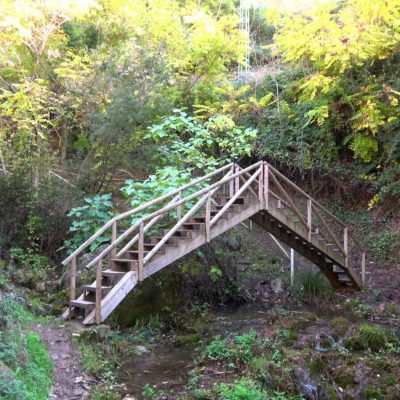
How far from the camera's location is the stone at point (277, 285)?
13.1 meters

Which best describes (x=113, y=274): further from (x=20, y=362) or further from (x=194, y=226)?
(x=20, y=362)

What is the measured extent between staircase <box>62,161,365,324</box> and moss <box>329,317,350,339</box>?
2.90 meters

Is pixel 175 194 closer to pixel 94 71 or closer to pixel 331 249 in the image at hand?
pixel 331 249

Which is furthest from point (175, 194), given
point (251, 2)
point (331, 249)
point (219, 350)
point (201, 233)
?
point (251, 2)

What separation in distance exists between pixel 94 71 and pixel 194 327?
7970 mm

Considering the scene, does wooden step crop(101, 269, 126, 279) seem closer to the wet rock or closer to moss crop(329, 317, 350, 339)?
the wet rock

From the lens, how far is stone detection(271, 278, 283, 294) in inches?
515

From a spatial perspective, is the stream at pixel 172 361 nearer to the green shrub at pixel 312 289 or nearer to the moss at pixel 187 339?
the moss at pixel 187 339

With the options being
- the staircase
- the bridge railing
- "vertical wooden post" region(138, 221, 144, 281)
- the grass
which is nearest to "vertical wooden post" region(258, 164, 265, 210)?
the staircase

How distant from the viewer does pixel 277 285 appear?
13.3 m

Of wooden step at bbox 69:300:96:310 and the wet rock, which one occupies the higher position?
wooden step at bbox 69:300:96:310

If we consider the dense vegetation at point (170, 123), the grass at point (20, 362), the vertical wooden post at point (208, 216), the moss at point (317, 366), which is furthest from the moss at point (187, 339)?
the grass at point (20, 362)

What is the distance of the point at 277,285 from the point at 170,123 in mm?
5229

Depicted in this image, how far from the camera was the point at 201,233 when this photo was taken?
991 centimetres
